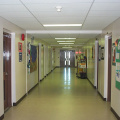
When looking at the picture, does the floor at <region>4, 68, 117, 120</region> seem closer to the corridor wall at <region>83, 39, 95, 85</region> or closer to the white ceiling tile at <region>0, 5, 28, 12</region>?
the corridor wall at <region>83, 39, 95, 85</region>

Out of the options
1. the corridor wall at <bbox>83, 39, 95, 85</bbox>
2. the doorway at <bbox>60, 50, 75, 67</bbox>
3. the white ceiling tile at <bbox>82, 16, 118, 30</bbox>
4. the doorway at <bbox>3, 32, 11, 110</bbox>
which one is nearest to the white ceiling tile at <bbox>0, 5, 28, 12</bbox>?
the doorway at <bbox>3, 32, 11, 110</bbox>

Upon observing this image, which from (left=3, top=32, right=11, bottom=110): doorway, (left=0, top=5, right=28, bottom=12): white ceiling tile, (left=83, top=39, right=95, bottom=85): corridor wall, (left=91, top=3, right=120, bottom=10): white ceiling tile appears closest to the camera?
(left=91, top=3, right=120, bottom=10): white ceiling tile

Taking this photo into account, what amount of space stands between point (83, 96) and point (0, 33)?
3.99 m

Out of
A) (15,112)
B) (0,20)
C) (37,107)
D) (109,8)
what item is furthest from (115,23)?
(15,112)

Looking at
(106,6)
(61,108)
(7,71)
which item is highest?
(106,6)

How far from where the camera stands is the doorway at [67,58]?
21531 mm

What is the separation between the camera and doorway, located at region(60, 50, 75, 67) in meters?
21.5

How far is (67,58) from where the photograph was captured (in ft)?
70.6

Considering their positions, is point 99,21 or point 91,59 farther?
point 91,59

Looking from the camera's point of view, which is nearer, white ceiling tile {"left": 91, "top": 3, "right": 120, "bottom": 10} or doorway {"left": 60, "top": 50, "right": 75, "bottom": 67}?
white ceiling tile {"left": 91, "top": 3, "right": 120, "bottom": 10}

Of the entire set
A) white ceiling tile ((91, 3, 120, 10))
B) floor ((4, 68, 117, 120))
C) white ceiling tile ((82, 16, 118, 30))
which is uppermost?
white ceiling tile ((82, 16, 118, 30))

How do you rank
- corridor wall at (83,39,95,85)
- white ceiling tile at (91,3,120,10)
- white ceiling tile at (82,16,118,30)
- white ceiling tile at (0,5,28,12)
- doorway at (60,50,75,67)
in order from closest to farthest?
white ceiling tile at (91,3,120,10) < white ceiling tile at (0,5,28,12) < white ceiling tile at (82,16,118,30) < corridor wall at (83,39,95,85) < doorway at (60,50,75,67)

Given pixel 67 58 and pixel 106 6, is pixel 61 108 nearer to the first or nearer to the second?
pixel 106 6

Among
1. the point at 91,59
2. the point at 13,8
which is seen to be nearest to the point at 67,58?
the point at 91,59
